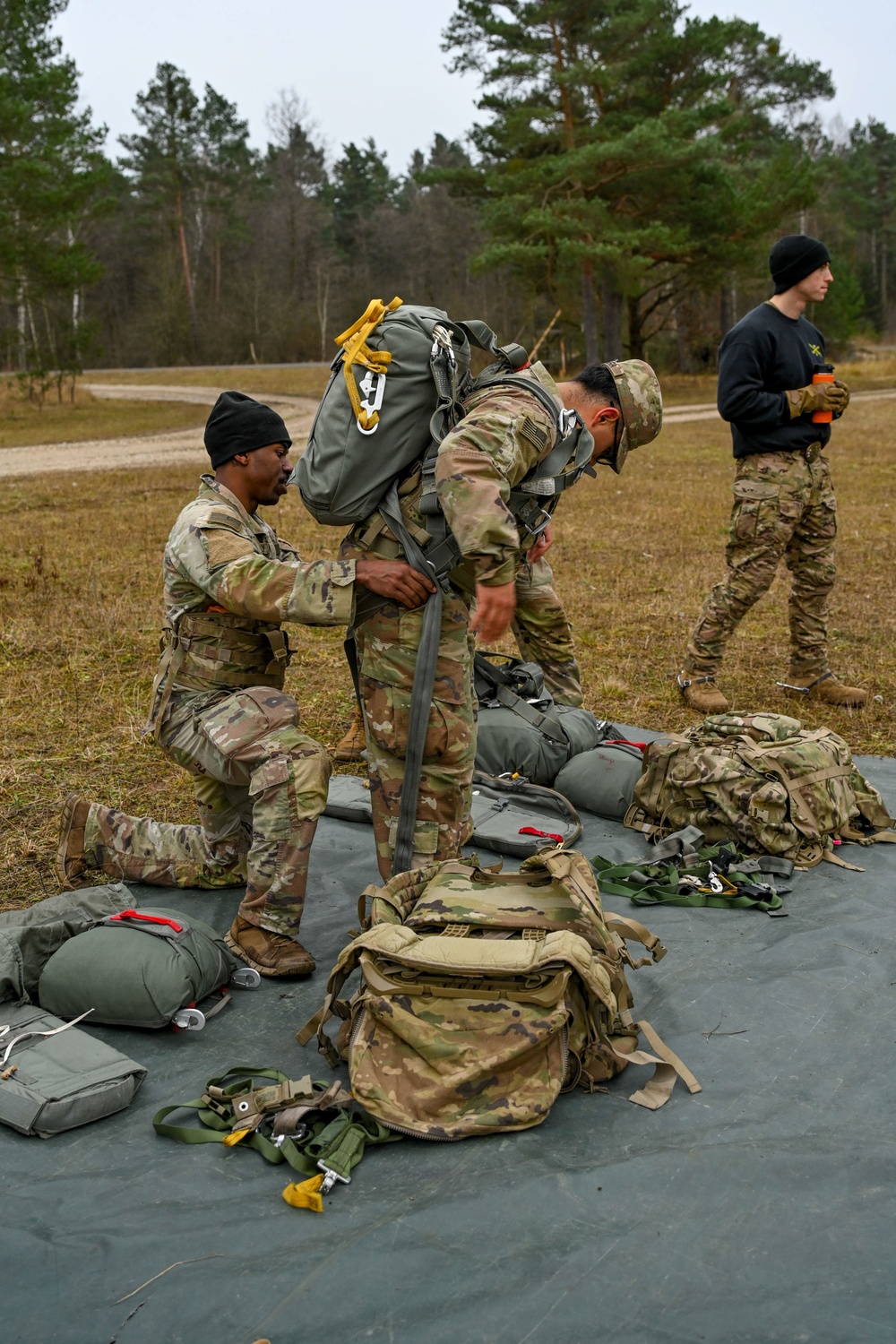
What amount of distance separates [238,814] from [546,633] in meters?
2.04

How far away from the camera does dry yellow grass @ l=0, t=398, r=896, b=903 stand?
523 centimetres

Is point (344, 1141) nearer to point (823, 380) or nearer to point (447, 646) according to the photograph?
point (447, 646)

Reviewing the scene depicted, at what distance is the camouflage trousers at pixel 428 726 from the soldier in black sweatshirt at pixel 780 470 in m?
2.79

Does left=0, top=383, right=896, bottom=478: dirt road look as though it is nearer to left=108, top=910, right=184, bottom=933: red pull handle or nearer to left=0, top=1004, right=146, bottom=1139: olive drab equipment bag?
left=108, top=910, right=184, bottom=933: red pull handle

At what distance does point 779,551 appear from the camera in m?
5.91

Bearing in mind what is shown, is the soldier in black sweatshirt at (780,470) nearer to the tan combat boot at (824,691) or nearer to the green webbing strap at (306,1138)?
the tan combat boot at (824,691)

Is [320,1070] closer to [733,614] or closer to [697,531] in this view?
[733,614]

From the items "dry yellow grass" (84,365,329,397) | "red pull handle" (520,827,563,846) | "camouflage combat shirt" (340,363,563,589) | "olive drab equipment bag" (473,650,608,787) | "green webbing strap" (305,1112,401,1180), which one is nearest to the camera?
"green webbing strap" (305,1112,401,1180)

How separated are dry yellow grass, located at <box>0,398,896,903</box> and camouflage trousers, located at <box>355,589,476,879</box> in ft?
4.72

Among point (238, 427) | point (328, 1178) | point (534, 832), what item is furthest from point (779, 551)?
point (328, 1178)

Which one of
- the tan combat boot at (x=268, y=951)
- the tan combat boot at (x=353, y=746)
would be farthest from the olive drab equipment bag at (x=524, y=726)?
the tan combat boot at (x=268, y=951)

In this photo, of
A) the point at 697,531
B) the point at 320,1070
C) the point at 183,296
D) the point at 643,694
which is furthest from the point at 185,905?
the point at 183,296

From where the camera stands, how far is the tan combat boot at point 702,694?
600 centimetres

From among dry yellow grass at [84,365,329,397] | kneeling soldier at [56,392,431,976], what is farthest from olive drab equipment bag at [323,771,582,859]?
dry yellow grass at [84,365,329,397]
